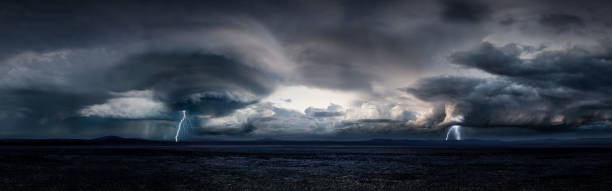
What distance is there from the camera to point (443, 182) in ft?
127

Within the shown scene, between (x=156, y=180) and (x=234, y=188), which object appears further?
(x=156, y=180)

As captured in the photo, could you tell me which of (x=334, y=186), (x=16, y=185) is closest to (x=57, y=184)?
(x=16, y=185)

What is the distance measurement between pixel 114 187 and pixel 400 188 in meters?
26.3

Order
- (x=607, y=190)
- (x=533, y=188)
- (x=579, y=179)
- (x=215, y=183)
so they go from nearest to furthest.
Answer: (x=607, y=190)
(x=533, y=188)
(x=215, y=183)
(x=579, y=179)

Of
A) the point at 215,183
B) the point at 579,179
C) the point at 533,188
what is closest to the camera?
the point at 533,188

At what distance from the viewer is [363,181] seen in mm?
39562

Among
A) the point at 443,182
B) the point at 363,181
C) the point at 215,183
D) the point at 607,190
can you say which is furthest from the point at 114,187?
the point at 607,190

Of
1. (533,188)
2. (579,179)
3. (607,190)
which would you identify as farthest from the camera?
(579,179)

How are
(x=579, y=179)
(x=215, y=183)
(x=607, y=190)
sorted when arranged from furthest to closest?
(x=579, y=179), (x=215, y=183), (x=607, y=190)

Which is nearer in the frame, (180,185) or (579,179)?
(180,185)

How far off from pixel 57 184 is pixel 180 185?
11.6m

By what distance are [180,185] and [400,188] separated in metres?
20.9

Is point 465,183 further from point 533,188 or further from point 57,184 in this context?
point 57,184

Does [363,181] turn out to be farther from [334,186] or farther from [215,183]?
[215,183]
